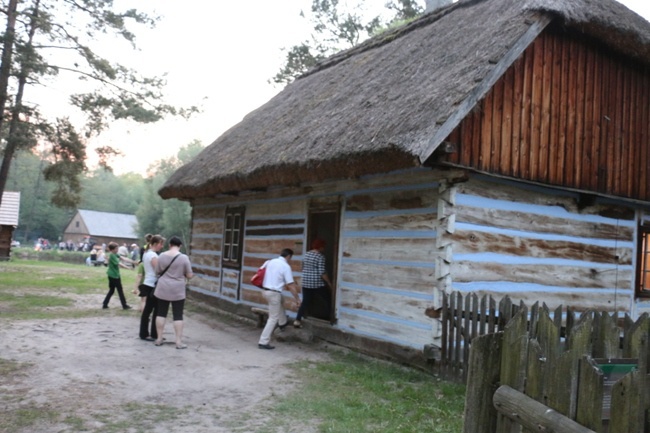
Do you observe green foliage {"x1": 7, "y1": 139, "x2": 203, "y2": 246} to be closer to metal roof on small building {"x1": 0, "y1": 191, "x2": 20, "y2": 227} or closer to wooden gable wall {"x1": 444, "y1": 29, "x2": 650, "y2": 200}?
metal roof on small building {"x1": 0, "y1": 191, "x2": 20, "y2": 227}

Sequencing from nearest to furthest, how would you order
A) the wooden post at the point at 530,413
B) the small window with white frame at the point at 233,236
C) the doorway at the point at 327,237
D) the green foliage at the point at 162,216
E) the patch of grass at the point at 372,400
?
the wooden post at the point at 530,413
the patch of grass at the point at 372,400
the doorway at the point at 327,237
the small window with white frame at the point at 233,236
the green foliage at the point at 162,216

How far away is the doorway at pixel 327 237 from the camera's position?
8992 millimetres

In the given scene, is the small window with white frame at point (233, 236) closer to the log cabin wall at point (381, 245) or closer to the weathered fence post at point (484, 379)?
the log cabin wall at point (381, 245)

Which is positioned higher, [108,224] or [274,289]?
[108,224]

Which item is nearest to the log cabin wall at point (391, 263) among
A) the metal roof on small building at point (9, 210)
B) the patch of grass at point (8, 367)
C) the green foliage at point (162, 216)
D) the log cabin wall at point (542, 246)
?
the log cabin wall at point (542, 246)

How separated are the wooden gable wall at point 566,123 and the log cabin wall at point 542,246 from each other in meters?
0.33

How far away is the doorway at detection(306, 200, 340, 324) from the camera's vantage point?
8.99m

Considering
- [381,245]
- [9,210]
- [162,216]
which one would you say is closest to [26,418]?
[381,245]

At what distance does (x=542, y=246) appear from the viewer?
26.4 feet

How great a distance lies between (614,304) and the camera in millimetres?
8961

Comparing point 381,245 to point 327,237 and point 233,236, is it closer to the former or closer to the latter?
point 327,237

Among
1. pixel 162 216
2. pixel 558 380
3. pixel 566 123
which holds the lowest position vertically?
pixel 558 380

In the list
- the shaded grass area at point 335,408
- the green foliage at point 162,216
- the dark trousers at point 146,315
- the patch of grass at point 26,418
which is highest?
the green foliage at point 162,216

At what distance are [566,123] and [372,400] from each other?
16.6 feet
